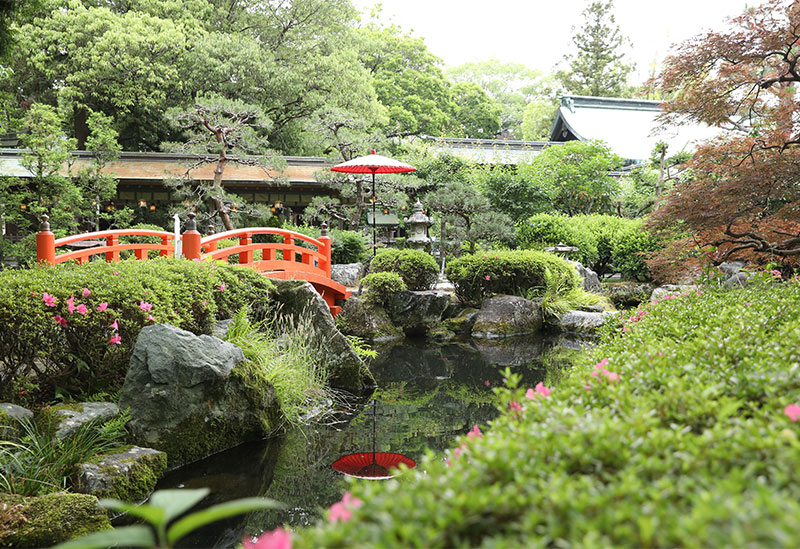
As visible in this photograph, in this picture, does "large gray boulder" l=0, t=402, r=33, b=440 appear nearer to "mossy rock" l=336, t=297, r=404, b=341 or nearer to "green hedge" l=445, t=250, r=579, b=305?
"mossy rock" l=336, t=297, r=404, b=341

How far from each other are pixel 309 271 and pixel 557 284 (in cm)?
457

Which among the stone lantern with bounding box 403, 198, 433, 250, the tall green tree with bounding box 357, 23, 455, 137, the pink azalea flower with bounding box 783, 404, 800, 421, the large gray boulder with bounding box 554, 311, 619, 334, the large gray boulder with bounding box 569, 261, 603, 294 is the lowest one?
the large gray boulder with bounding box 554, 311, 619, 334

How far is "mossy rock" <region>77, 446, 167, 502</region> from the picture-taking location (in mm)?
3594

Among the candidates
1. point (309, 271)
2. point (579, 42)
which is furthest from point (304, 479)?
point (579, 42)

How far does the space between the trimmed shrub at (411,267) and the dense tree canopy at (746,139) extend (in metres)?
4.68

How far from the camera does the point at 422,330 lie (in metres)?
10.5

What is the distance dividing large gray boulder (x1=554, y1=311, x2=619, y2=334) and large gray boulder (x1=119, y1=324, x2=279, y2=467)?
6869 millimetres

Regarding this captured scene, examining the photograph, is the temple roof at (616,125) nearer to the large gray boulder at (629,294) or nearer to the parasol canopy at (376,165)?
the large gray boulder at (629,294)

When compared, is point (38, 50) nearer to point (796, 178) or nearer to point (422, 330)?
point (422, 330)

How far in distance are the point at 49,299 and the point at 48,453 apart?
110cm

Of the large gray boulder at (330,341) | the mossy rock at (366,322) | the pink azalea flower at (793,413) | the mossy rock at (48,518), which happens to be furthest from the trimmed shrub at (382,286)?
the pink azalea flower at (793,413)

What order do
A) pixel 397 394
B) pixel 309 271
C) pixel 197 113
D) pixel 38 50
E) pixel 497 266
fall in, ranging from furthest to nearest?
pixel 38 50, pixel 197 113, pixel 497 266, pixel 309 271, pixel 397 394

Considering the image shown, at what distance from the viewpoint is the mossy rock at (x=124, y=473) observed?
11.8 ft

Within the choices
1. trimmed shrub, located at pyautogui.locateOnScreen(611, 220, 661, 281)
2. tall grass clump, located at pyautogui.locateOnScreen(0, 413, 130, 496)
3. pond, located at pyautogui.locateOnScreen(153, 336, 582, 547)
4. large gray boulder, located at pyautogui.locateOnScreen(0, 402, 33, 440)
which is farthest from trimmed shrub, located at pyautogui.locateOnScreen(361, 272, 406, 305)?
large gray boulder, located at pyautogui.locateOnScreen(0, 402, 33, 440)
